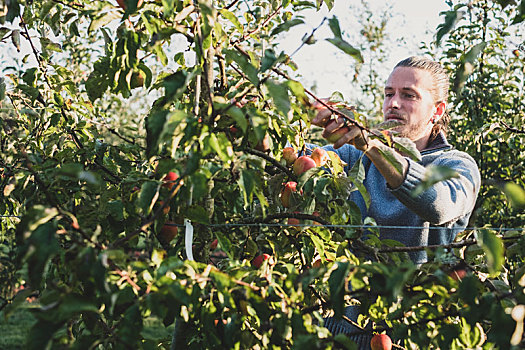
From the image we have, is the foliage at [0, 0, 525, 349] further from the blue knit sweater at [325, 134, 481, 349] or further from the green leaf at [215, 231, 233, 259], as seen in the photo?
the blue knit sweater at [325, 134, 481, 349]

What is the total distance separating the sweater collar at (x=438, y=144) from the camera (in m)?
2.14

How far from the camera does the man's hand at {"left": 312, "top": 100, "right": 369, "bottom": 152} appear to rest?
1.27 metres

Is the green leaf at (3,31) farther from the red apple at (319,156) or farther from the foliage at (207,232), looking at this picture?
the red apple at (319,156)

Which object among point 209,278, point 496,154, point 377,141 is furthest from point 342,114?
point 496,154

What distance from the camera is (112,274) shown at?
103cm

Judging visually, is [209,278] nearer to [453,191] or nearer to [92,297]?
[92,297]

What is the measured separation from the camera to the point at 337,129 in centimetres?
129

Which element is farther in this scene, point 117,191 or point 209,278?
point 117,191

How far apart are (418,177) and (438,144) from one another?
2.39 ft

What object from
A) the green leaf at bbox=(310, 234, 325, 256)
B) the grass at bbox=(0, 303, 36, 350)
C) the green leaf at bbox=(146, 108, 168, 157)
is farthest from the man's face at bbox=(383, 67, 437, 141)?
the grass at bbox=(0, 303, 36, 350)

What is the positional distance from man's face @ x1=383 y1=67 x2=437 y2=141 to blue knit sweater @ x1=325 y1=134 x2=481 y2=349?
0.12 metres

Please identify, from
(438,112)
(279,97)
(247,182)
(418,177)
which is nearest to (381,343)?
(418,177)

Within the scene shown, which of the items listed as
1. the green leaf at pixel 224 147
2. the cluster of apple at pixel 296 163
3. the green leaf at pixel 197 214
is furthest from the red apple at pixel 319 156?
the green leaf at pixel 224 147

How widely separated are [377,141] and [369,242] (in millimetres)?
236
